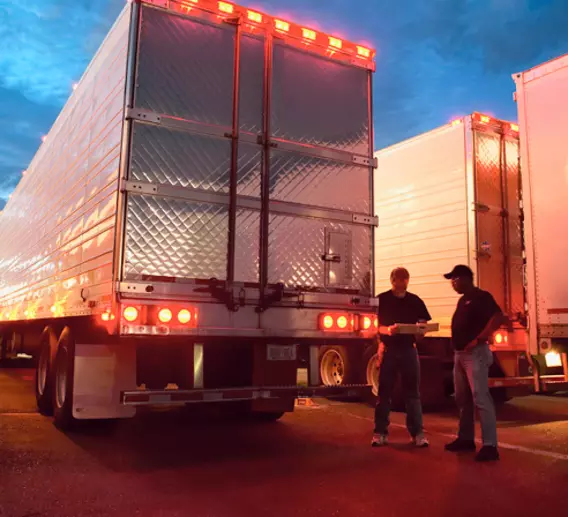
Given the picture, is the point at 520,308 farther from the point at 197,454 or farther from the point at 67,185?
the point at 67,185

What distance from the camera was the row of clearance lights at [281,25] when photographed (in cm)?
573

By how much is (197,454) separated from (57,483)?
1403 mm

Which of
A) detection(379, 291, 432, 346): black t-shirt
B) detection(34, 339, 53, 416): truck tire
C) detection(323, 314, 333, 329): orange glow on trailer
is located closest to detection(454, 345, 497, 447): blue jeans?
detection(379, 291, 432, 346): black t-shirt

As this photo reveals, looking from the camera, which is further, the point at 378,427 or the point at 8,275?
the point at 8,275

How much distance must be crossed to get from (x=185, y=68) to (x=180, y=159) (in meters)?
0.91

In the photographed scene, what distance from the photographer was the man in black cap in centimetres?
530

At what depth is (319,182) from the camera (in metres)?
6.32

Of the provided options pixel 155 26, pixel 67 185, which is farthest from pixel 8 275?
pixel 155 26

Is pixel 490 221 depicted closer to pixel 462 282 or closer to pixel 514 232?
pixel 514 232

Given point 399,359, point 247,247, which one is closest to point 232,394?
point 247,247

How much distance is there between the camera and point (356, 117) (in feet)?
22.0

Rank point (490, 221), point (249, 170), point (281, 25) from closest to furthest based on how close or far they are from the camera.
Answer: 1. point (249, 170)
2. point (281, 25)
3. point (490, 221)

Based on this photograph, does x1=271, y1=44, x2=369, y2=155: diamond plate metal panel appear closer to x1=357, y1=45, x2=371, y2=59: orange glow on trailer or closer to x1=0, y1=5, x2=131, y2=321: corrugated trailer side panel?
x1=357, y1=45, x2=371, y2=59: orange glow on trailer

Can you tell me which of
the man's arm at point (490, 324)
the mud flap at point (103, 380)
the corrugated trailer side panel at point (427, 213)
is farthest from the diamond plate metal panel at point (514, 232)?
the mud flap at point (103, 380)
